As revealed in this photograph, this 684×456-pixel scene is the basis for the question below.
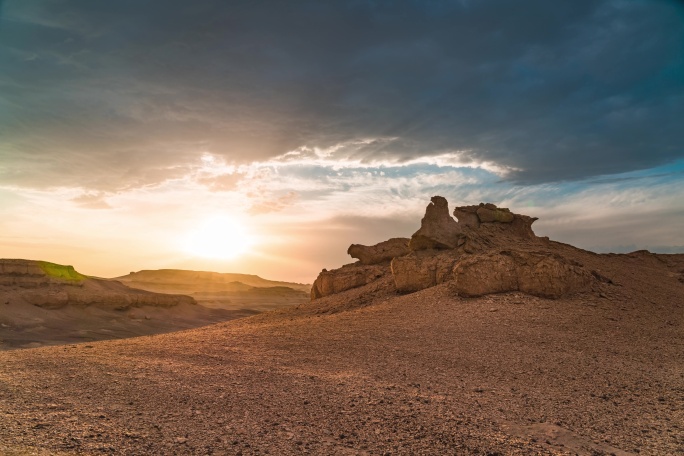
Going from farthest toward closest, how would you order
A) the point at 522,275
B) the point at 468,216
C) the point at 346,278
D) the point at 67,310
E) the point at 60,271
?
the point at 60,271, the point at 67,310, the point at 346,278, the point at 468,216, the point at 522,275

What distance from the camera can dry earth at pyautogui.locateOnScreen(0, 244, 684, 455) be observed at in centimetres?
574

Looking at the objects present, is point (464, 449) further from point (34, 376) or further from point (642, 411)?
point (34, 376)

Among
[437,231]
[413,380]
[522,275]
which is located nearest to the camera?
[413,380]

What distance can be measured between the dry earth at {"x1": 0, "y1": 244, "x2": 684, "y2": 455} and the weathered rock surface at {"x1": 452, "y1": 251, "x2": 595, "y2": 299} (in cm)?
49

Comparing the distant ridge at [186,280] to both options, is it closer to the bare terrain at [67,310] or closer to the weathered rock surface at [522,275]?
the bare terrain at [67,310]

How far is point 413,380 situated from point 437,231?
12.6 meters

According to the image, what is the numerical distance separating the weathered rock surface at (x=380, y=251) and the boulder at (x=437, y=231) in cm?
372

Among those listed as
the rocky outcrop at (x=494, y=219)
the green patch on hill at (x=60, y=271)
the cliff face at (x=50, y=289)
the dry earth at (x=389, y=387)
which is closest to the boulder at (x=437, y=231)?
the rocky outcrop at (x=494, y=219)

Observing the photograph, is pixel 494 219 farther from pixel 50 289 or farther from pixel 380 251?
pixel 50 289

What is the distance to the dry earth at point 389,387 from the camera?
18.8 feet

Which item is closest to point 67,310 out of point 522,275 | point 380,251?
point 380,251

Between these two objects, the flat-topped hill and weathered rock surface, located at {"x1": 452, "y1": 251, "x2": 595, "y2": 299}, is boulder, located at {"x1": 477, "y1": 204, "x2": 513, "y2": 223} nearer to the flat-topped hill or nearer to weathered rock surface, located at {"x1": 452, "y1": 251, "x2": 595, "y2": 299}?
weathered rock surface, located at {"x1": 452, "y1": 251, "x2": 595, "y2": 299}

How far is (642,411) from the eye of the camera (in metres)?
7.05

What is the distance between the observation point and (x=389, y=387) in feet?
26.6
